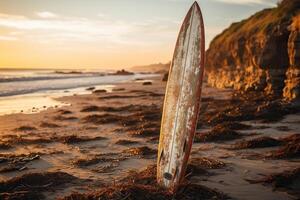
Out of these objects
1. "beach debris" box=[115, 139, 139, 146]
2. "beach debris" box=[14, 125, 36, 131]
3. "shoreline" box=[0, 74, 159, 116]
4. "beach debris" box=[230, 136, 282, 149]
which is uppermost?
"beach debris" box=[230, 136, 282, 149]

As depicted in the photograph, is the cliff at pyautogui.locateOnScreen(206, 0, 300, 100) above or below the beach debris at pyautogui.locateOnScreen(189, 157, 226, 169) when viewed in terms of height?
above

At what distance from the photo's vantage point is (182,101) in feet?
20.0

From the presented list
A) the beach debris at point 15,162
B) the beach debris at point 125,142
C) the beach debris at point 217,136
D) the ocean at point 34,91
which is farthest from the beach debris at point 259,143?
the ocean at point 34,91

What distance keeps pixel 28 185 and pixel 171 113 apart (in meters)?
2.87

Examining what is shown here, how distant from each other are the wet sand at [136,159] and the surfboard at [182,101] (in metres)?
0.33

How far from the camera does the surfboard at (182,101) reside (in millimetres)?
5793

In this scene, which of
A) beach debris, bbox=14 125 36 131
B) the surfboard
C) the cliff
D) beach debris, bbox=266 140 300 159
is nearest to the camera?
the surfboard

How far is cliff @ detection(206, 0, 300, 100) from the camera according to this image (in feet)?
56.1

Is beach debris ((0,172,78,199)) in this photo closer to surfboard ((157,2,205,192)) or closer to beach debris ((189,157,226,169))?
surfboard ((157,2,205,192))

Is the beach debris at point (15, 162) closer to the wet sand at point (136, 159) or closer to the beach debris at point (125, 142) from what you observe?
the wet sand at point (136, 159)

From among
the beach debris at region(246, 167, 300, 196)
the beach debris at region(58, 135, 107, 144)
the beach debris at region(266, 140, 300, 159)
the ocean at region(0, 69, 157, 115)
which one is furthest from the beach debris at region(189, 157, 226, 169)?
the ocean at region(0, 69, 157, 115)

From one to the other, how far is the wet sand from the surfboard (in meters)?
0.33

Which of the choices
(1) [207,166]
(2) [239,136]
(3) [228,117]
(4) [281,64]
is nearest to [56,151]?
(1) [207,166]

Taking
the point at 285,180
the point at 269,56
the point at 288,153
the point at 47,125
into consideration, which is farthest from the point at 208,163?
the point at 269,56
